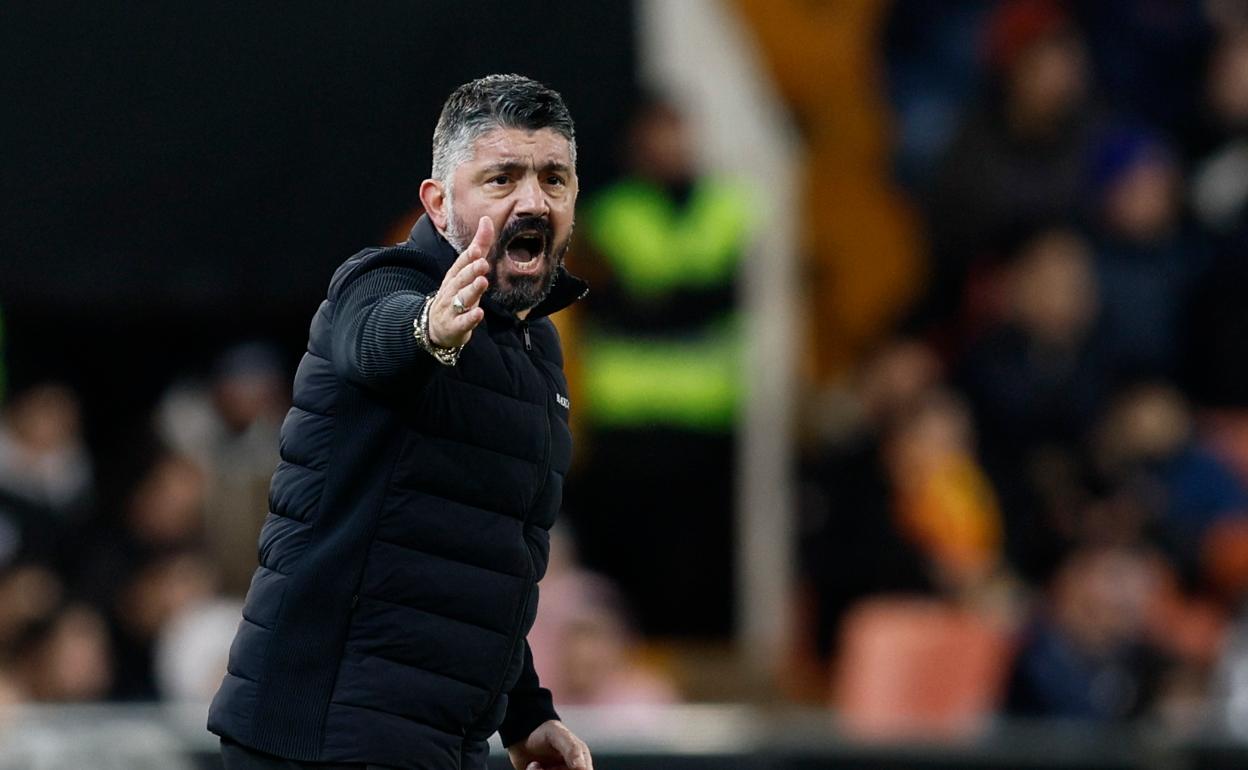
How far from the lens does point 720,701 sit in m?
9.01

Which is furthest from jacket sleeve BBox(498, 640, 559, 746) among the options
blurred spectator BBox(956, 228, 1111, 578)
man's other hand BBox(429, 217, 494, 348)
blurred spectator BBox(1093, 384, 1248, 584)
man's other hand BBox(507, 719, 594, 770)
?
blurred spectator BBox(1093, 384, 1248, 584)

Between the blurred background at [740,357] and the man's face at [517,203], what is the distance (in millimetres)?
3741

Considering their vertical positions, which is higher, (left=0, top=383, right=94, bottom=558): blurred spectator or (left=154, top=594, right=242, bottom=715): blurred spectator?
(left=0, top=383, right=94, bottom=558): blurred spectator

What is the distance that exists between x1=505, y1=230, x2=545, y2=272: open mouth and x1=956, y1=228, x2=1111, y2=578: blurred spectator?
6189mm

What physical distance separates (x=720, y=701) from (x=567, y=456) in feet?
18.1

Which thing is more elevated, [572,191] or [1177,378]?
[1177,378]

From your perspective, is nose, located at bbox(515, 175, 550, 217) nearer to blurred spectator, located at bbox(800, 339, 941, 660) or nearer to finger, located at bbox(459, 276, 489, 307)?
finger, located at bbox(459, 276, 489, 307)

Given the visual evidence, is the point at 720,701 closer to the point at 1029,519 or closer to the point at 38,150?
the point at 1029,519

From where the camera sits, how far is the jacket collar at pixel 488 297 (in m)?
3.39

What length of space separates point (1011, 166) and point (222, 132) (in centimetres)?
345

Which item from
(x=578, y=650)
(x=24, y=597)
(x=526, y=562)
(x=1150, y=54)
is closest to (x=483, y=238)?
(x=526, y=562)

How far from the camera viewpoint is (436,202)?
11.2ft

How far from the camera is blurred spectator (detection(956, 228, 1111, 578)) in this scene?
9469mm

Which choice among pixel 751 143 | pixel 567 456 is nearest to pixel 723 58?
pixel 751 143
